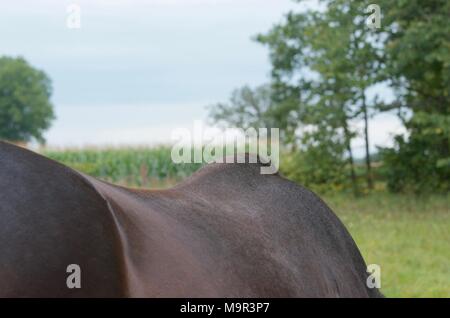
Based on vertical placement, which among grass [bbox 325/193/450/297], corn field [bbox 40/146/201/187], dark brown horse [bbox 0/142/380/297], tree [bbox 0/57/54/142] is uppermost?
tree [bbox 0/57/54/142]

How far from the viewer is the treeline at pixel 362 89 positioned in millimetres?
22938

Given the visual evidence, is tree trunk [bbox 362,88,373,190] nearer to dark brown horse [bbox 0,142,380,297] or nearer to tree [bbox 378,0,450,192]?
tree [bbox 378,0,450,192]

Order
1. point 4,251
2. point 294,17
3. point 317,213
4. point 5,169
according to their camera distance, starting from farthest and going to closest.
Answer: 1. point 294,17
2. point 317,213
3. point 5,169
4. point 4,251

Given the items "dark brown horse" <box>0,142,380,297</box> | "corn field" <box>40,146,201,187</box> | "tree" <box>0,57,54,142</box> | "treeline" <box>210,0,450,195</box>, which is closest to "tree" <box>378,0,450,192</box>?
"treeline" <box>210,0,450,195</box>

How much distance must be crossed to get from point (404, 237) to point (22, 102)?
6812cm

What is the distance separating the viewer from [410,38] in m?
22.4

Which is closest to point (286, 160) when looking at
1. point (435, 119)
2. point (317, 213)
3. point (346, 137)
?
point (346, 137)

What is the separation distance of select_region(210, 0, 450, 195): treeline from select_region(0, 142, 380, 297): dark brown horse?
1977 centimetres

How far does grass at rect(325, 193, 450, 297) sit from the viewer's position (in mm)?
12109

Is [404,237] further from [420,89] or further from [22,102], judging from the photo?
[22,102]

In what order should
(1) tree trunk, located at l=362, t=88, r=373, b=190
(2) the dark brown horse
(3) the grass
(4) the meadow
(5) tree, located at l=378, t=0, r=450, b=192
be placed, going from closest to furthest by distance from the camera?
(2) the dark brown horse < (3) the grass < (4) the meadow < (5) tree, located at l=378, t=0, r=450, b=192 < (1) tree trunk, located at l=362, t=88, r=373, b=190

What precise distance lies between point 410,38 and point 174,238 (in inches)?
840

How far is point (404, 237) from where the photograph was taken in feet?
56.9
